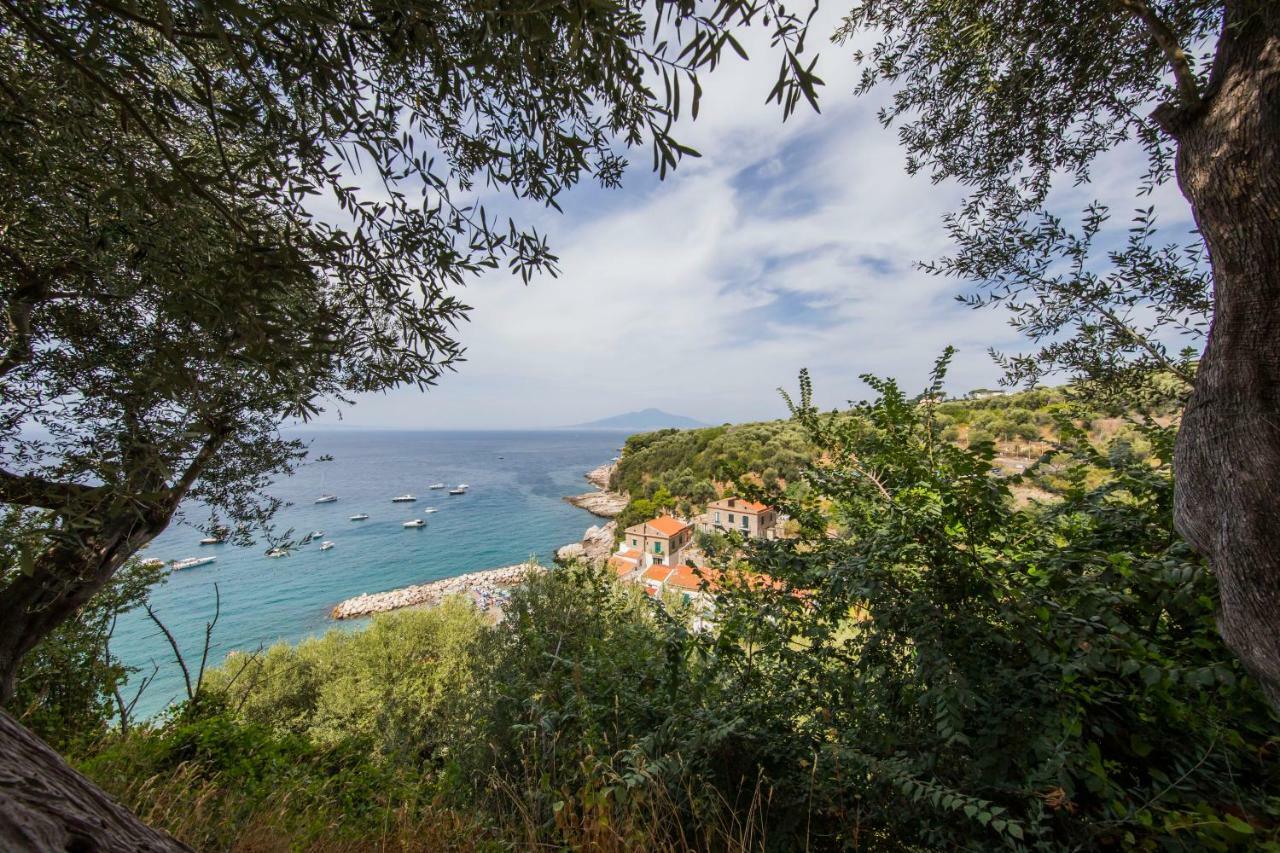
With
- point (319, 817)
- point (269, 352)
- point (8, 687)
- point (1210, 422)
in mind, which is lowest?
point (319, 817)

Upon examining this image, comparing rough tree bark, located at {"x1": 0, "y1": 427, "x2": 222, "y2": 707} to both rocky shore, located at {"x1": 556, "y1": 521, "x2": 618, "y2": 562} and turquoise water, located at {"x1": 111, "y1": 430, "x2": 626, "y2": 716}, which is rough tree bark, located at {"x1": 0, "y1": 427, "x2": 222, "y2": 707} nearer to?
turquoise water, located at {"x1": 111, "y1": 430, "x2": 626, "y2": 716}

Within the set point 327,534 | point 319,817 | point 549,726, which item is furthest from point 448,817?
point 327,534

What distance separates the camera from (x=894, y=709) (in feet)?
7.84

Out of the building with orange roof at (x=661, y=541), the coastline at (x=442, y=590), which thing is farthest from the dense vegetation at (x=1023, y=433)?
the coastline at (x=442, y=590)

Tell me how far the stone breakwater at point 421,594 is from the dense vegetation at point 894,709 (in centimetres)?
2274

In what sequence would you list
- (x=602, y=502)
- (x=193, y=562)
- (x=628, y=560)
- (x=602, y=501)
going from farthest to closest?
(x=602, y=501) → (x=602, y=502) → (x=193, y=562) → (x=628, y=560)

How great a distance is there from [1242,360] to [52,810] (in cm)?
350

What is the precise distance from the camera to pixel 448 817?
2.42 m

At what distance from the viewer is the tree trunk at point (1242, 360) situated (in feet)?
4.85

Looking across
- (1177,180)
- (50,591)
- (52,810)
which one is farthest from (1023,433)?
(50,591)

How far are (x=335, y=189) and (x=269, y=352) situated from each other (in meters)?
0.96

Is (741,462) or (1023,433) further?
(1023,433)

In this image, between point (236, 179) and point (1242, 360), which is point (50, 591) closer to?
point (236, 179)

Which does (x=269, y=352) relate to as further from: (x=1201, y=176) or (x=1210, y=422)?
(x=1201, y=176)
